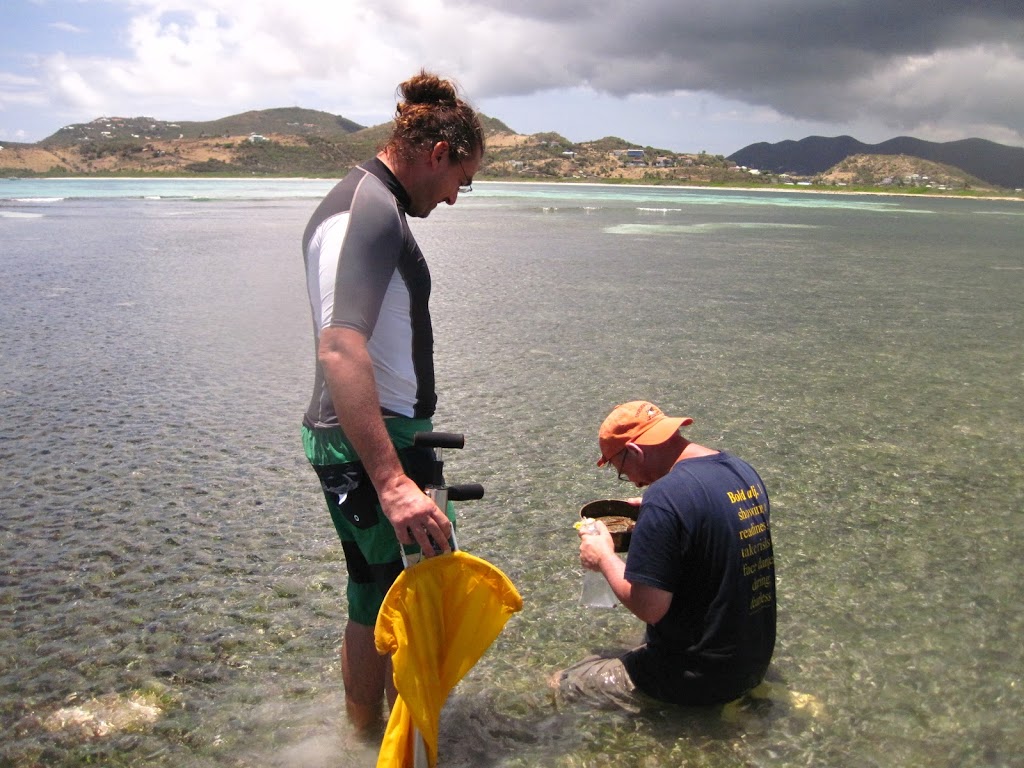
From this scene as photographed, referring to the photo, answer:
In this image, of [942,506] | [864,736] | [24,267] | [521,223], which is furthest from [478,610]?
[521,223]

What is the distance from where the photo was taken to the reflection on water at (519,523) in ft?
11.4

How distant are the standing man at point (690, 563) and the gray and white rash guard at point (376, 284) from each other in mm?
817

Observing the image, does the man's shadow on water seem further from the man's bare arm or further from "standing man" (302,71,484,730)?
the man's bare arm

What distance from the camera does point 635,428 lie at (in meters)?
3.21

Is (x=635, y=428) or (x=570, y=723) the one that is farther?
(x=570, y=723)

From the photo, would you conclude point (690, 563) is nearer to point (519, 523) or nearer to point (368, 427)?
point (368, 427)

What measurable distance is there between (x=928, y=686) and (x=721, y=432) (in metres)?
3.59

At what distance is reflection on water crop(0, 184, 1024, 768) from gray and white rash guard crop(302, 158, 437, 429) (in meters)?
1.51

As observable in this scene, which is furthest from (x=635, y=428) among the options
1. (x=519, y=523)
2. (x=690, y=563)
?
(x=519, y=523)

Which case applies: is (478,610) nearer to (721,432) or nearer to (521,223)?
(721,432)

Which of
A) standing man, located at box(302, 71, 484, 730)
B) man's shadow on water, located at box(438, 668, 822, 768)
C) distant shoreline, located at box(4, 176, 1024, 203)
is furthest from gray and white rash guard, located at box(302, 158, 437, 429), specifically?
distant shoreline, located at box(4, 176, 1024, 203)

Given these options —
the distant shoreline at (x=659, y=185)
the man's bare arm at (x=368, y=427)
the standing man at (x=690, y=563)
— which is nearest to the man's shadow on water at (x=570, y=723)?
the standing man at (x=690, y=563)

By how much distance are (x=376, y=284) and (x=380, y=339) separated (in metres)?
0.24

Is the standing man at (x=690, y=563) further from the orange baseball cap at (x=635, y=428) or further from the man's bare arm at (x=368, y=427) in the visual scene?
the man's bare arm at (x=368, y=427)
